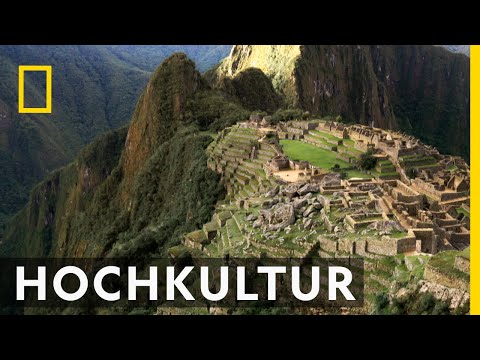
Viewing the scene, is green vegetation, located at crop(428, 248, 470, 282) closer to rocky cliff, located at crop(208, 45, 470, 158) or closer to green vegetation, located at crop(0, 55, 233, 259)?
green vegetation, located at crop(0, 55, 233, 259)

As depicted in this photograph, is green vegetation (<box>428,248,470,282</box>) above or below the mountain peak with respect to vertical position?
below

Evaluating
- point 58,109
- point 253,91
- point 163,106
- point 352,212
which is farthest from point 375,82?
point 352,212

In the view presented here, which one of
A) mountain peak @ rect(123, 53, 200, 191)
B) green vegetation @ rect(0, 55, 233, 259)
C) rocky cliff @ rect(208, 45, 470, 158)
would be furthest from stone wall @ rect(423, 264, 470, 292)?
rocky cliff @ rect(208, 45, 470, 158)

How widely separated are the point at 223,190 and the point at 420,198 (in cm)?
1563

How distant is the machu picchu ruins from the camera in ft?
47.9

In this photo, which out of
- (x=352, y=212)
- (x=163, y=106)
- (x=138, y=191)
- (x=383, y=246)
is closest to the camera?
(x=383, y=246)

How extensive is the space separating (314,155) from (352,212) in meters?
19.9

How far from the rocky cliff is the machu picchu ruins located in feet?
144

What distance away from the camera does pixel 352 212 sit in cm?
1783

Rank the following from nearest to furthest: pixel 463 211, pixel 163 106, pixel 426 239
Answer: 1. pixel 426 239
2. pixel 463 211
3. pixel 163 106

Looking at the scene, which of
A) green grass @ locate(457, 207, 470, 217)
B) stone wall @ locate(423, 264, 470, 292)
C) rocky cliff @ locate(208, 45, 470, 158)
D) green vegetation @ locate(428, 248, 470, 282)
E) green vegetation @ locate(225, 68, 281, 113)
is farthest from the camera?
rocky cliff @ locate(208, 45, 470, 158)

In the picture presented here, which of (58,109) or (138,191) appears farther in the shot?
(58,109)

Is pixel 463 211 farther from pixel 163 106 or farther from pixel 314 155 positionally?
pixel 163 106
